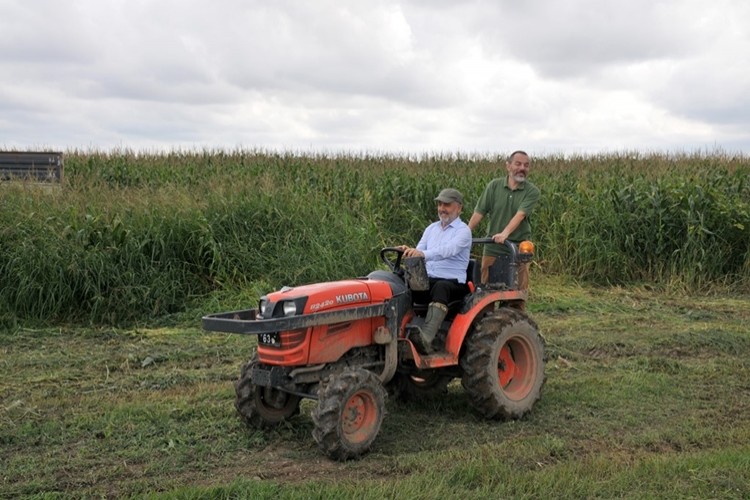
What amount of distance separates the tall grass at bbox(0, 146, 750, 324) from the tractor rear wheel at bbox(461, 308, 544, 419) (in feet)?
15.0

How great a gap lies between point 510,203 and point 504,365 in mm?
2301

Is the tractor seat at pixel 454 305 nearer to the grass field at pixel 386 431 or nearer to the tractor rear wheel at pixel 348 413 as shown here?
the grass field at pixel 386 431

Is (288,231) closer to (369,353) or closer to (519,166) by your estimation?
(519,166)

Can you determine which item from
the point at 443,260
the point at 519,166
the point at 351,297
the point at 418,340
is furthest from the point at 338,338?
the point at 519,166

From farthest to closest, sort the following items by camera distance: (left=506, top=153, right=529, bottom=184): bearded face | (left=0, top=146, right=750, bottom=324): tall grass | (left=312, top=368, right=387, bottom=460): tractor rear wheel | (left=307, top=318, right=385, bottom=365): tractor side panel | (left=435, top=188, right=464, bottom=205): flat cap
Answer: (left=0, top=146, right=750, bottom=324): tall grass → (left=506, top=153, right=529, bottom=184): bearded face → (left=435, top=188, right=464, bottom=205): flat cap → (left=307, top=318, right=385, bottom=365): tractor side panel → (left=312, top=368, right=387, bottom=460): tractor rear wheel

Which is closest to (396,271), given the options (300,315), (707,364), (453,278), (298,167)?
(453,278)

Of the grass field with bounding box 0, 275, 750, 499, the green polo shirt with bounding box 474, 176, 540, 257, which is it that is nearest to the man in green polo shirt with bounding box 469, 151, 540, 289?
the green polo shirt with bounding box 474, 176, 540, 257

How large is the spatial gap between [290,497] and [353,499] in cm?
33

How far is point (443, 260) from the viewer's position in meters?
6.00

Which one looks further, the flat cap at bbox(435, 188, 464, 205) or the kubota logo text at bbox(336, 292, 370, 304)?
the flat cap at bbox(435, 188, 464, 205)

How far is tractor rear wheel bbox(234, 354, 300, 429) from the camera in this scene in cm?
547

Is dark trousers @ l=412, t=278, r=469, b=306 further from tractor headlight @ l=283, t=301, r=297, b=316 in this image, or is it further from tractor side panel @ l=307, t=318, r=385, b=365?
tractor headlight @ l=283, t=301, r=297, b=316

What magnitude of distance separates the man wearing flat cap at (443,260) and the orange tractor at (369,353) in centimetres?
10

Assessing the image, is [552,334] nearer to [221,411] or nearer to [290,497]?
[221,411]
